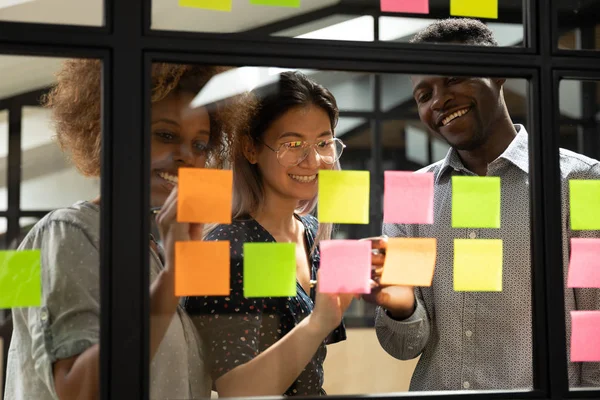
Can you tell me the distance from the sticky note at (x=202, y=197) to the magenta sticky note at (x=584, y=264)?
824 millimetres

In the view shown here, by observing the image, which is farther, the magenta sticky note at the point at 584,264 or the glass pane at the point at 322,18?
the magenta sticky note at the point at 584,264

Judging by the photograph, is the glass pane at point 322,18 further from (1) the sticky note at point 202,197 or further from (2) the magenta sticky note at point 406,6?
(1) the sticky note at point 202,197

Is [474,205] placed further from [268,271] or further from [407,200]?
[268,271]

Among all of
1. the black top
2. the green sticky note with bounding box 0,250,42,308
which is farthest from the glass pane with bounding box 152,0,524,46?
the green sticky note with bounding box 0,250,42,308

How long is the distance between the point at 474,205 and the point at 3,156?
42.8 inches

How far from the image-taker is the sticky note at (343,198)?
1.75m

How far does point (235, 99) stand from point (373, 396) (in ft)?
2.41

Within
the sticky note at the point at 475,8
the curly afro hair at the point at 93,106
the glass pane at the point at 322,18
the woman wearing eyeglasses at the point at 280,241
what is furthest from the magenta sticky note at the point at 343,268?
the sticky note at the point at 475,8

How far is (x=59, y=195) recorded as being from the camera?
5.52 feet

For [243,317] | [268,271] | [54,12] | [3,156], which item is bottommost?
[243,317]

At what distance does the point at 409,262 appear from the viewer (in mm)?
1782

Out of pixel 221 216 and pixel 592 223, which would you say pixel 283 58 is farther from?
pixel 592 223

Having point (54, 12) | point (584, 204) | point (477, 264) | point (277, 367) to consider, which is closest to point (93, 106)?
point (54, 12)

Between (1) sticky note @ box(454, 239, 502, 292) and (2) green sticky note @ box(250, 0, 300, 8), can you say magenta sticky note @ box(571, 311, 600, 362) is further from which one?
(2) green sticky note @ box(250, 0, 300, 8)
